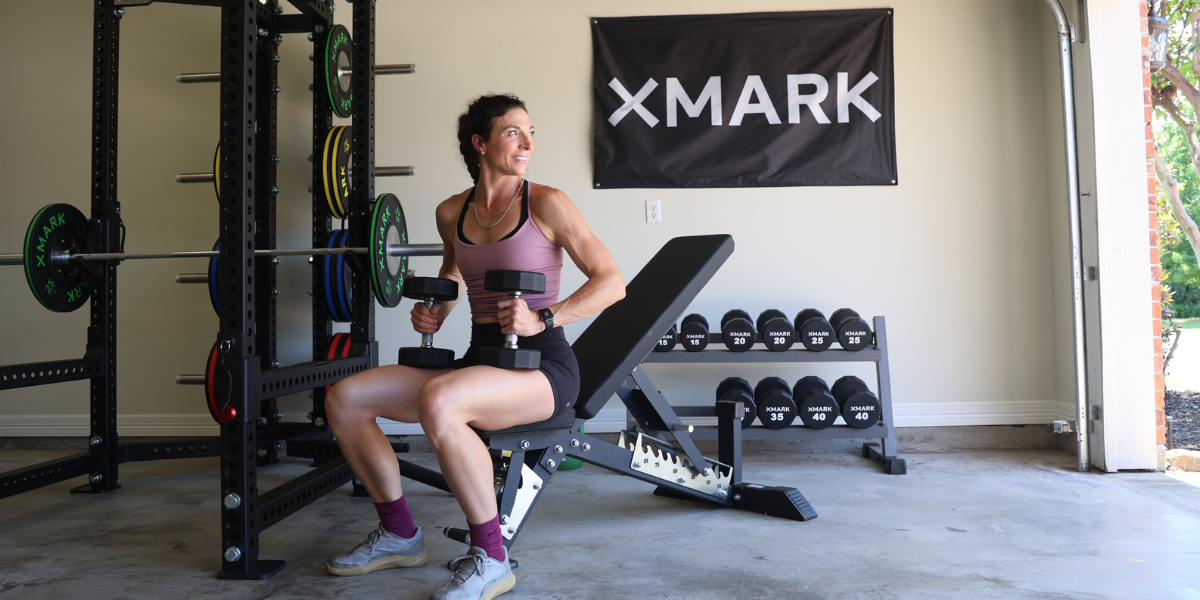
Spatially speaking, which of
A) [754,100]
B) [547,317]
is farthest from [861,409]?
[547,317]

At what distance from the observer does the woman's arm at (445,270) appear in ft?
6.39

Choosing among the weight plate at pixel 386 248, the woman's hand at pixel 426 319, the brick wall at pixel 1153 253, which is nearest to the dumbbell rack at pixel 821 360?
the brick wall at pixel 1153 253

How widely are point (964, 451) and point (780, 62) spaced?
2.02 metres

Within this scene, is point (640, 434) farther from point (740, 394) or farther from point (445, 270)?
point (740, 394)

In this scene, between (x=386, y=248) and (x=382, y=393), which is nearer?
(x=382, y=393)

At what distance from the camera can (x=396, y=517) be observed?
6.52 feet

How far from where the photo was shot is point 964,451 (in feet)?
11.7

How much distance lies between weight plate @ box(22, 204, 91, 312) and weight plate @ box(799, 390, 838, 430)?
2.85 metres

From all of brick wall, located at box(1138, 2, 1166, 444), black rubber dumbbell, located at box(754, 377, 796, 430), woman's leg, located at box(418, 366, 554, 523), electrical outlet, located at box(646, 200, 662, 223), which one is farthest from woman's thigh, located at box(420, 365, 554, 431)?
brick wall, located at box(1138, 2, 1166, 444)

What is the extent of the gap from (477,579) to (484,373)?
1.52 ft

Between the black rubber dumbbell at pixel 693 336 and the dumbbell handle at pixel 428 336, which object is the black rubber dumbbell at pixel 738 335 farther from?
the dumbbell handle at pixel 428 336

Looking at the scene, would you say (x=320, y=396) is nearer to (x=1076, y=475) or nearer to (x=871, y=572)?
(x=871, y=572)

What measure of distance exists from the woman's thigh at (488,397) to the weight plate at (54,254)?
70.8 inches

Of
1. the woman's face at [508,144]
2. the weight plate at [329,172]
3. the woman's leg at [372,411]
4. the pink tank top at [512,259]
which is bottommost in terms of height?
the woman's leg at [372,411]
